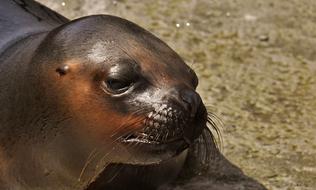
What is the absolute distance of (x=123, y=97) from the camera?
Result: 3789 mm

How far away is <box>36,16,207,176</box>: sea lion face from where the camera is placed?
3.76 meters

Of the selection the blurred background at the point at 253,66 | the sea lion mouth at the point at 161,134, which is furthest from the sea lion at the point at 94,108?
the blurred background at the point at 253,66

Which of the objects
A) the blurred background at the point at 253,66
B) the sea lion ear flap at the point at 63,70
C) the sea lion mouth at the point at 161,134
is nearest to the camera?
the sea lion mouth at the point at 161,134

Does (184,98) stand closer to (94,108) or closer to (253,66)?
(94,108)

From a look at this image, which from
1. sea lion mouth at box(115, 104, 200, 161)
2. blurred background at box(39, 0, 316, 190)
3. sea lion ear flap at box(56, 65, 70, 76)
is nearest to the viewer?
sea lion mouth at box(115, 104, 200, 161)

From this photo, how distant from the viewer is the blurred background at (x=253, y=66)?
17.1 feet

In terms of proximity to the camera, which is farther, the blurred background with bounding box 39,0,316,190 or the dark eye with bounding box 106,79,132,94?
the blurred background with bounding box 39,0,316,190

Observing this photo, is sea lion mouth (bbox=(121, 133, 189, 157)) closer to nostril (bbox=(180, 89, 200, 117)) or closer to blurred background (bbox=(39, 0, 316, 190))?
nostril (bbox=(180, 89, 200, 117))

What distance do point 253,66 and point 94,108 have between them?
8.21 ft

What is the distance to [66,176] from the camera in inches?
158

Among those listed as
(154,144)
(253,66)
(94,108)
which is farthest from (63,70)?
(253,66)

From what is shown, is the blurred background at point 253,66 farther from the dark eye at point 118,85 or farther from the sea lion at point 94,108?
the dark eye at point 118,85

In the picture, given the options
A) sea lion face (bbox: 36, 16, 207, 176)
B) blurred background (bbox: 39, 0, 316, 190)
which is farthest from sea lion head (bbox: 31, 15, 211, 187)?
blurred background (bbox: 39, 0, 316, 190)

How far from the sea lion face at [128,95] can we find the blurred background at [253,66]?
1297 mm
